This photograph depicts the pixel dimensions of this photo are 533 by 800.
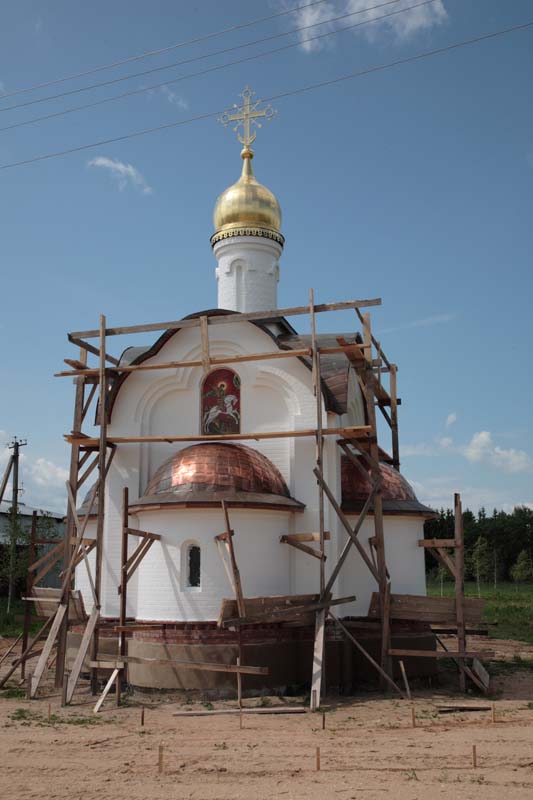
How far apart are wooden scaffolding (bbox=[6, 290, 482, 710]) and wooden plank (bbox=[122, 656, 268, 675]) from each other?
2 centimetres

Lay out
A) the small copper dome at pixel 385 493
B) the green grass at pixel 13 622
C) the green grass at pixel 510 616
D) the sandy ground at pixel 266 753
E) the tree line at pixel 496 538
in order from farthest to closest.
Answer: the tree line at pixel 496 538, the green grass at pixel 510 616, the green grass at pixel 13 622, the small copper dome at pixel 385 493, the sandy ground at pixel 266 753

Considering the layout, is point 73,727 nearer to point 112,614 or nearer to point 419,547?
point 112,614

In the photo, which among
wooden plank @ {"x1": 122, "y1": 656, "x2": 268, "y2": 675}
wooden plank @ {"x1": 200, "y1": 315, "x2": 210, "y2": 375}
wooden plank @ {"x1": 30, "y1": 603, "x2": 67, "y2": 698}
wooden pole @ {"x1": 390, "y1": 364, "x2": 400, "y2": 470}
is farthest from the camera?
wooden pole @ {"x1": 390, "y1": 364, "x2": 400, "y2": 470}

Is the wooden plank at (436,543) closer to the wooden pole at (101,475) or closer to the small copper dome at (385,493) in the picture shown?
the small copper dome at (385,493)

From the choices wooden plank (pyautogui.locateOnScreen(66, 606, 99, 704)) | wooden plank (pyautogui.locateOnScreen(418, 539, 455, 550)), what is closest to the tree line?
wooden plank (pyautogui.locateOnScreen(418, 539, 455, 550))

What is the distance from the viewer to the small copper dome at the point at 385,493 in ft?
46.6

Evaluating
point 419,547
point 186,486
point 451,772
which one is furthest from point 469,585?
point 451,772

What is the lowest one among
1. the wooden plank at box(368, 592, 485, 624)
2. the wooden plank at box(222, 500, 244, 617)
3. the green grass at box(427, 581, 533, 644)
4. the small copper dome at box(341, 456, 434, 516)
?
the green grass at box(427, 581, 533, 644)

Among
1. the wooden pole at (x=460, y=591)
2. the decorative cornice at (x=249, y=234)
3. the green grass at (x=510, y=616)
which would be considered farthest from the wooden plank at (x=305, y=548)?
the green grass at (x=510, y=616)

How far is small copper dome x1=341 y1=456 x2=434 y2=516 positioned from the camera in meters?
14.2

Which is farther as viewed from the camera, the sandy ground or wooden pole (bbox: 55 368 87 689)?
wooden pole (bbox: 55 368 87 689)

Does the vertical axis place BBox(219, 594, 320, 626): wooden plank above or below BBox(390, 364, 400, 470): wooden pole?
below

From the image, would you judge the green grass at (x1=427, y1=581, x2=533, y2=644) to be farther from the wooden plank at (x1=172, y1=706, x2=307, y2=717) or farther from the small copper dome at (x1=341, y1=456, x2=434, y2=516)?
the wooden plank at (x1=172, y1=706, x2=307, y2=717)

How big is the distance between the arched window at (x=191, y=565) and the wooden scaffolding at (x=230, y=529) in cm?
50
